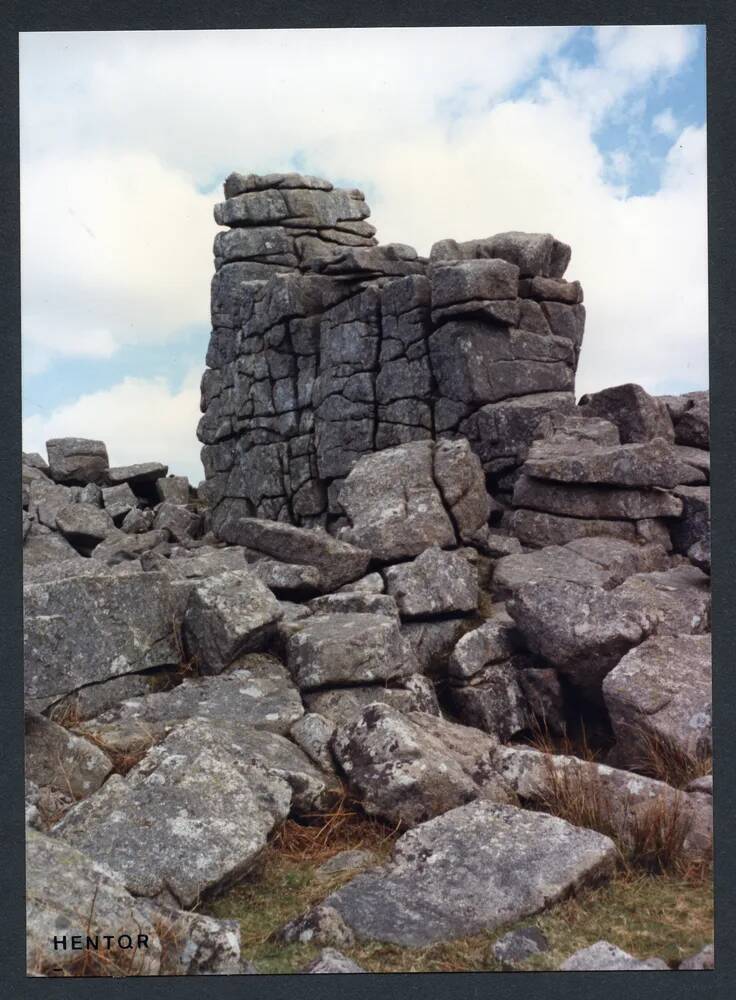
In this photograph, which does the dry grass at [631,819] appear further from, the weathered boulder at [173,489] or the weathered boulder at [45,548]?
the weathered boulder at [173,489]

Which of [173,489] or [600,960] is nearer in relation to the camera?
[600,960]

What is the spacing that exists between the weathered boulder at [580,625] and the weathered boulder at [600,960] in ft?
11.0

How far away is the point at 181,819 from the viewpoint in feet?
20.9

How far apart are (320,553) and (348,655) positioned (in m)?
2.51

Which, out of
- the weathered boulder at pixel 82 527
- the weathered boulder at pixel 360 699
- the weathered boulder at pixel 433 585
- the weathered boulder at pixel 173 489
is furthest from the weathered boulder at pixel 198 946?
the weathered boulder at pixel 173 489

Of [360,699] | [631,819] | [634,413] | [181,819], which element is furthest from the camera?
[634,413]

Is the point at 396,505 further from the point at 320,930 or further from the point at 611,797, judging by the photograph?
the point at 320,930

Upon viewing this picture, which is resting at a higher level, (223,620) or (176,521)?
(176,521)

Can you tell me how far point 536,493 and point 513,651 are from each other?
14.0 feet

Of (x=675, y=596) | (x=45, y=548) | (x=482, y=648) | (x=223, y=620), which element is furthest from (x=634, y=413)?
(x=45, y=548)

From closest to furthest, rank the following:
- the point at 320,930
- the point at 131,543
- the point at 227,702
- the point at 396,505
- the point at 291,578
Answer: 1. the point at 320,930
2. the point at 227,702
3. the point at 291,578
4. the point at 396,505
5. the point at 131,543

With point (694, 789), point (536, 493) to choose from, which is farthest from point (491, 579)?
point (694, 789)

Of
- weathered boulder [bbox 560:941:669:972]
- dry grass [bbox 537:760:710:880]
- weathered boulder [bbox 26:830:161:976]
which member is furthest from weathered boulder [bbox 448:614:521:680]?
weathered boulder [bbox 26:830:161:976]

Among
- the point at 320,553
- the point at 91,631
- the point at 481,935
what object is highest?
the point at 320,553
